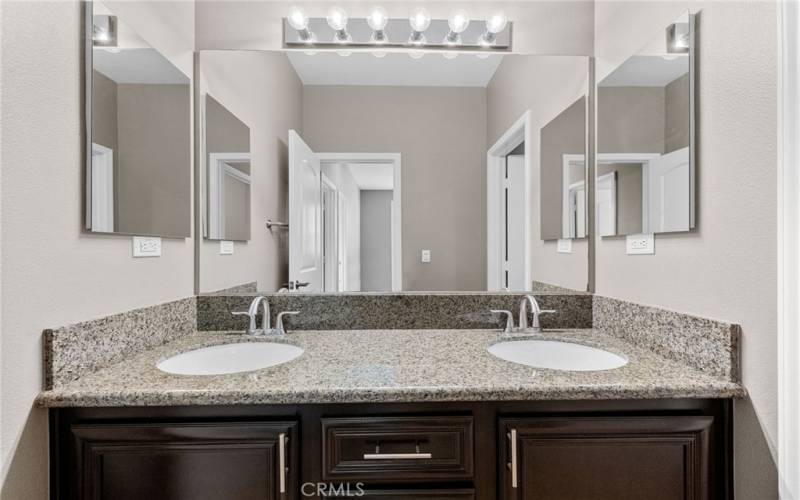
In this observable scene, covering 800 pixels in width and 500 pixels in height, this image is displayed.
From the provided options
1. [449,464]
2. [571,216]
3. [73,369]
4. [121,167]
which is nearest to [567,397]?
[449,464]

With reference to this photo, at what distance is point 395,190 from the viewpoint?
67.2 inches

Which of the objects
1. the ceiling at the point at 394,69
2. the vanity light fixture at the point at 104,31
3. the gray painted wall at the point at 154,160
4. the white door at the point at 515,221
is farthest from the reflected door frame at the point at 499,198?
the vanity light fixture at the point at 104,31

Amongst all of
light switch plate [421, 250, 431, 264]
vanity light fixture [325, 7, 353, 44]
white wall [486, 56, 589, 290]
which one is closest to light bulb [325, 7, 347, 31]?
vanity light fixture [325, 7, 353, 44]

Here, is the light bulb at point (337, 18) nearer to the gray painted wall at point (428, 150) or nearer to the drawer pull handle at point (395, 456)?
the gray painted wall at point (428, 150)

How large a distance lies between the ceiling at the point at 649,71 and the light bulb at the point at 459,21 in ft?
1.97

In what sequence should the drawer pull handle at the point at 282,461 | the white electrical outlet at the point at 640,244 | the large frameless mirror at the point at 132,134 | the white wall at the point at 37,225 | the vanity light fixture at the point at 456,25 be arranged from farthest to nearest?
1. the vanity light fixture at the point at 456,25
2. the white electrical outlet at the point at 640,244
3. the large frameless mirror at the point at 132,134
4. the drawer pull handle at the point at 282,461
5. the white wall at the point at 37,225

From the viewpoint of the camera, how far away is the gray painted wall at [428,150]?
1673mm

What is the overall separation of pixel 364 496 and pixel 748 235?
3.66 feet

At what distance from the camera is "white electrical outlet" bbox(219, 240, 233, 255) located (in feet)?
5.45

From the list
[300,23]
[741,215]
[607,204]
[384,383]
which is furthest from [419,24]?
[384,383]

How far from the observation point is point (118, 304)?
117 centimetres

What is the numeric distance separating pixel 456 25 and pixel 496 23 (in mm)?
161

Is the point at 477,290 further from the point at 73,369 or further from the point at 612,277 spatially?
the point at 73,369

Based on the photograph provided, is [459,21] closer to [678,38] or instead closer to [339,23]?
[339,23]
